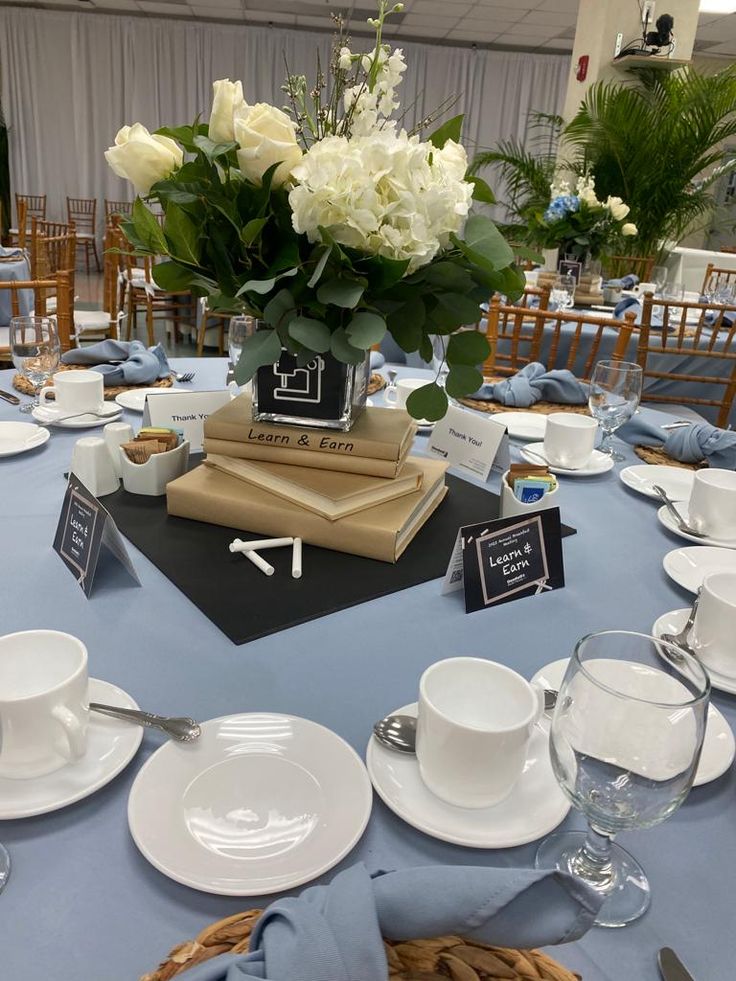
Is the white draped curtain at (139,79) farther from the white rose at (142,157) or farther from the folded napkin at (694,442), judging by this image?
the white rose at (142,157)

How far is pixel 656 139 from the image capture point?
17.4ft

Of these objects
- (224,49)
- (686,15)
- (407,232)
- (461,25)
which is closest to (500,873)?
(407,232)

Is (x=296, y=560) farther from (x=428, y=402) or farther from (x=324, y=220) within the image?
(x=324, y=220)

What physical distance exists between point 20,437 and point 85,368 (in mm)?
521

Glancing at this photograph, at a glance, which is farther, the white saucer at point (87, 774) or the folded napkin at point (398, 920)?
the white saucer at point (87, 774)

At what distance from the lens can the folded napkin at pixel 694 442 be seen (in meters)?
1.45

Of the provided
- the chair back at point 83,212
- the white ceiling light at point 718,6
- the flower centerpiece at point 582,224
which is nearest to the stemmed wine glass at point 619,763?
the flower centerpiece at point 582,224

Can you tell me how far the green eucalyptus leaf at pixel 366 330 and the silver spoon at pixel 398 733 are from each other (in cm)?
44

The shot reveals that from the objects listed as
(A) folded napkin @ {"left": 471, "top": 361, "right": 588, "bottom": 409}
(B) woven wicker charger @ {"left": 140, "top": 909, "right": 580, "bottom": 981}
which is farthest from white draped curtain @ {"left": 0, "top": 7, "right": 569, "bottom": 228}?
(B) woven wicker charger @ {"left": 140, "top": 909, "right": 580, "bottom": 981}

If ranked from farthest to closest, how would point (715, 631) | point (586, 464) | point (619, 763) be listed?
point (586, 464) → point (715, 631) → point (619, 763)

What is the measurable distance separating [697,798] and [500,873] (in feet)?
1.03

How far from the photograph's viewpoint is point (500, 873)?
0.42 metres

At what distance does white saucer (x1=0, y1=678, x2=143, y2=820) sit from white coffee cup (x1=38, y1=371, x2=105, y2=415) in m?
0.92

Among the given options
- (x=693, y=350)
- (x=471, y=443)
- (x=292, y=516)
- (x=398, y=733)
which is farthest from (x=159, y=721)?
(x=693, y=350)
